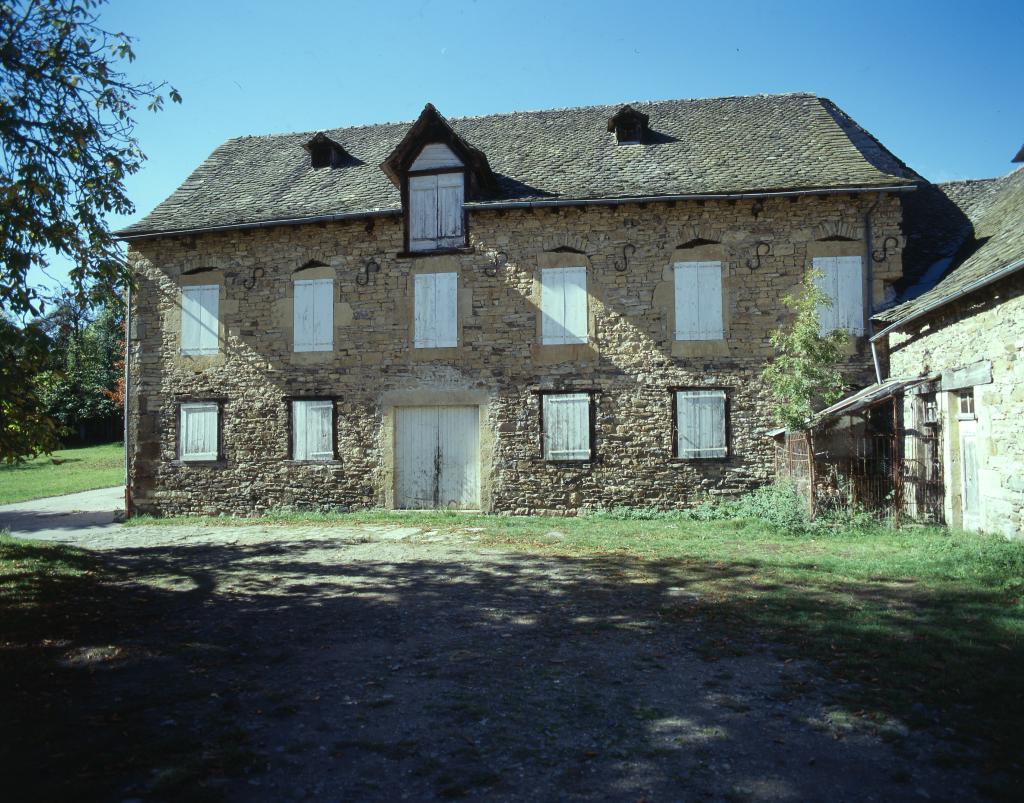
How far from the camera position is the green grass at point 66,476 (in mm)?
21062

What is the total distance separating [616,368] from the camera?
43.1 feet

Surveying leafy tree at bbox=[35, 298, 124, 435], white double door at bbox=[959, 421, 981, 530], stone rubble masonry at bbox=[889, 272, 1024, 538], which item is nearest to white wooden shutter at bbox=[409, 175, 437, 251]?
stone rubble masonry at bbox=[889, 272, 1024, 538]

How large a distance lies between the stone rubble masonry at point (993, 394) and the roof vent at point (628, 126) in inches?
285

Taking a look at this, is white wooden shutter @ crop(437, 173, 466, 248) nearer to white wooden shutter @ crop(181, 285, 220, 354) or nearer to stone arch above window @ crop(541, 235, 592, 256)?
stone arch above window @ crop(541, 235, 592, 256)

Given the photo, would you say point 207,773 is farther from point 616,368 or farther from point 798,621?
point 616,368

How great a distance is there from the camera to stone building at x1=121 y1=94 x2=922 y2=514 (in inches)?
504

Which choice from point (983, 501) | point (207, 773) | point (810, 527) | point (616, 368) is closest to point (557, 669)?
point (207, 773)

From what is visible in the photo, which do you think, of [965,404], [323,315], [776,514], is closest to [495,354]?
[323,315]

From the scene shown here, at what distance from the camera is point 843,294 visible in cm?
1262

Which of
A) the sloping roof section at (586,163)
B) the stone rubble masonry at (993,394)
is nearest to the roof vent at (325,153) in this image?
the sloping roof section at (586,163)

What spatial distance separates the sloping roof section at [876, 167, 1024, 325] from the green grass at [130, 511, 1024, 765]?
322cm

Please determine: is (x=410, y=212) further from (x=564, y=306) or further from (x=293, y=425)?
(x=293, y=425)

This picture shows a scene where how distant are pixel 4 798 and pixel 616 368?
11.3 meters

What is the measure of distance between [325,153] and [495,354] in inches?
273
